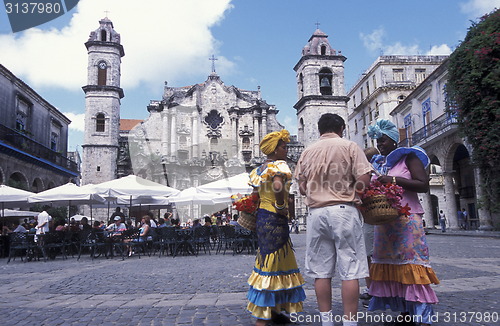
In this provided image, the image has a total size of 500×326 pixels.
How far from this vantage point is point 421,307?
9.30 feet

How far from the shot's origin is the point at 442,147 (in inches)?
845

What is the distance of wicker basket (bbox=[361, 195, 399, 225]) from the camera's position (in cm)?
285

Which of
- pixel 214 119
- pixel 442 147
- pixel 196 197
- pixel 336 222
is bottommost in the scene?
pixel 336 222

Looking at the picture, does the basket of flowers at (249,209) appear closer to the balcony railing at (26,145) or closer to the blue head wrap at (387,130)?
the blue head wrap at (387,130)

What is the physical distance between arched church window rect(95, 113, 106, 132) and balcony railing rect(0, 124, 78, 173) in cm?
434

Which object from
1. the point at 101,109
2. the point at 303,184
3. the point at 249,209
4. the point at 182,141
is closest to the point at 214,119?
the point at 182,141

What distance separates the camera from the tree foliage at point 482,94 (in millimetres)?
14938

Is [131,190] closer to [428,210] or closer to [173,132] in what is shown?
[428,210]

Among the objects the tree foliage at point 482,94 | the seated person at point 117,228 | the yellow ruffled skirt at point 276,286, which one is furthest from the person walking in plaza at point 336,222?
the tree foliage at point 482,94

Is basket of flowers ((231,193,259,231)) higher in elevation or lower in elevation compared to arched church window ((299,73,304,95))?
lower

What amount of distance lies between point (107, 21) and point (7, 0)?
3103 centimetres

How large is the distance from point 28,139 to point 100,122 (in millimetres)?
9746

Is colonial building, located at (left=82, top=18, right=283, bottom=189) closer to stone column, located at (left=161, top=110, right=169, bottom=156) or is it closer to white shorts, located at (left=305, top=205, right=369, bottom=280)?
stone column, located at (left=161, top=110, right=169, bottom=156)

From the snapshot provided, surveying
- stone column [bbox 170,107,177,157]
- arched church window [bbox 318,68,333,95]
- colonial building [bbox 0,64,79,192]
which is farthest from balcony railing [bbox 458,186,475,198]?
colonial building [bbox 0,64,79,192]
